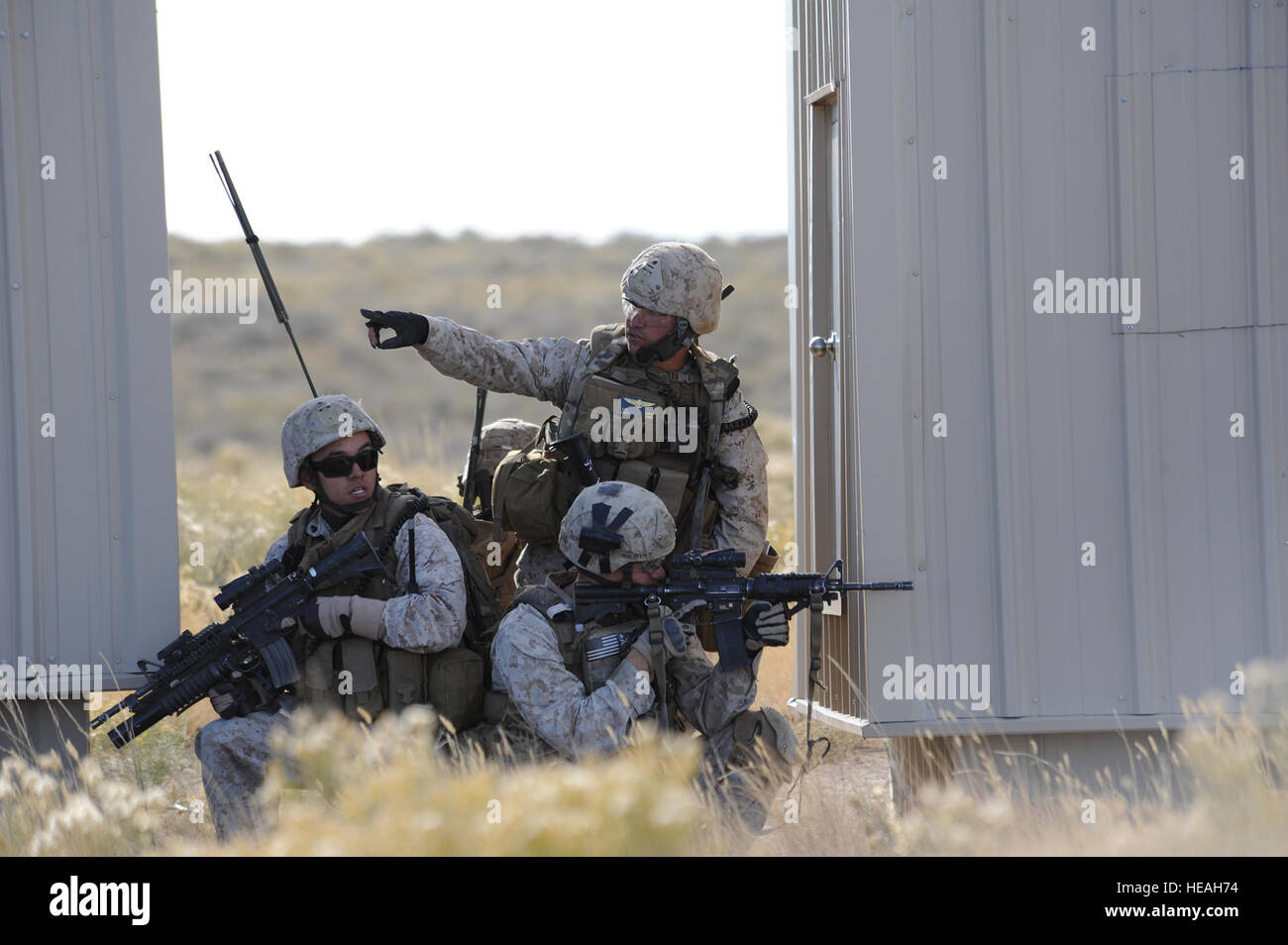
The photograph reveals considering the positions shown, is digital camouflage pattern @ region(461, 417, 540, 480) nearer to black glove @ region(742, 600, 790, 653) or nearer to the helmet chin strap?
the helmet chin strap

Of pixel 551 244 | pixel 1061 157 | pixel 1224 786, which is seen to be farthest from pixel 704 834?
pixel 551 244

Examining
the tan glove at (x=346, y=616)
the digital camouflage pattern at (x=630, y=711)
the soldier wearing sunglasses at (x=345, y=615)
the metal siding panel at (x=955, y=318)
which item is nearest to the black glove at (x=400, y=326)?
the soldier wearing sunglasses at (x=345, y=615)

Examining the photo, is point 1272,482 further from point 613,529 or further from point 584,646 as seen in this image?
point 584,646

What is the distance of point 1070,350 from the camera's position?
16.5 feet

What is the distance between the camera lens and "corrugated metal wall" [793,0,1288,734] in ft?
16.4

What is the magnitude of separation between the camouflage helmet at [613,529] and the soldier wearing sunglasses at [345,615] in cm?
58

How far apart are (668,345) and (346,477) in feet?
4.41

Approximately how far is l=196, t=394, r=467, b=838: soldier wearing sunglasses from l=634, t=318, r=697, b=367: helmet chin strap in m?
1.07

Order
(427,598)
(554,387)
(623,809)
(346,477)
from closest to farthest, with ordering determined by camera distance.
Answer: (623,809) → (427,598) → (346,477) → (554,387)

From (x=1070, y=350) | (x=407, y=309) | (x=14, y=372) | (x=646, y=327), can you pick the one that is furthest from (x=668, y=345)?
(x=407, y=309)

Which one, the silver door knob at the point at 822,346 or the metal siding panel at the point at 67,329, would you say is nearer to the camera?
the metal siding panel at the point at 67,329

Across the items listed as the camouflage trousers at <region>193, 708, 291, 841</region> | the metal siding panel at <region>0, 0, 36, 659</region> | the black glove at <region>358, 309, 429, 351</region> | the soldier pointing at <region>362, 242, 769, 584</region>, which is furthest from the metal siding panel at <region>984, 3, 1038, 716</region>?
the metal siding panel at <region>0, 0, 36, 659</region>

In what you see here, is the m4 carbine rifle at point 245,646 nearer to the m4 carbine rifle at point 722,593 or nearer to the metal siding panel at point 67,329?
the metal siding panel at point 67,329

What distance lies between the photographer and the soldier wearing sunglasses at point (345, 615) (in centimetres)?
488
